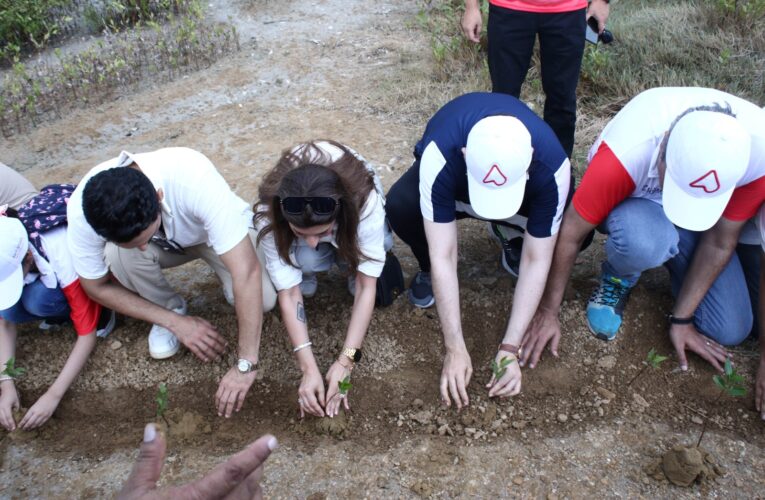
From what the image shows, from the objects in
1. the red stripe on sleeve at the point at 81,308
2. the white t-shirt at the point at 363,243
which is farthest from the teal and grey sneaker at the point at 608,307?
the red stripe on sleeve at the point at 81,308

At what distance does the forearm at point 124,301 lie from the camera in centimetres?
244

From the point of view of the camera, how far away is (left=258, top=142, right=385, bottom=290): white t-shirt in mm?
2281

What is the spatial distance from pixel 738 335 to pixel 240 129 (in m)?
3.23

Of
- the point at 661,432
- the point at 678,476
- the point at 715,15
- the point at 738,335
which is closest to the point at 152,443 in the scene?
the point at 678,476

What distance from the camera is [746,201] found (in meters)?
2.11

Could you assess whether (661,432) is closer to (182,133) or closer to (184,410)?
(184,410)

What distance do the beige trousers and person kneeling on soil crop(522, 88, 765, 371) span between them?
1236mm

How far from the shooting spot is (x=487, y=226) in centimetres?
323

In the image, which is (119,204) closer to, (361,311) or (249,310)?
(249,310)

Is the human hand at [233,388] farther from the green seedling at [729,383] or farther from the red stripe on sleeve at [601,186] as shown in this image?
the green seedling at [729,383]

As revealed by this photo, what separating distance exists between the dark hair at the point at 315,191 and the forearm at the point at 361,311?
8 centimetres

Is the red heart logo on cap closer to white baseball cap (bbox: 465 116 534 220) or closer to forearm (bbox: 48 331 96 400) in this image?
white baseball cap (bbox: 465 116 534 220)

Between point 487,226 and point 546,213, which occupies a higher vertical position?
point 546,213

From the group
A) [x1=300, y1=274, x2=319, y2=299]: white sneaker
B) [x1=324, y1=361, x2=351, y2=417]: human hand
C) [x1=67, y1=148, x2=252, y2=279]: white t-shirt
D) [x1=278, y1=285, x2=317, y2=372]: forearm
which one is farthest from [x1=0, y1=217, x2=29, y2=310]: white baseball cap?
[x1=324, y1=361, x2=351, y2=417]: human hand
